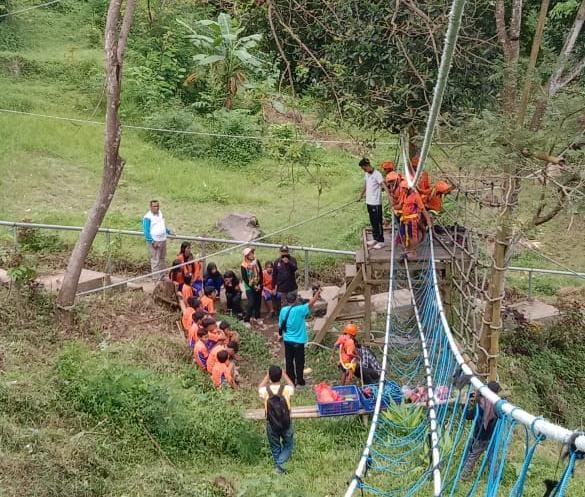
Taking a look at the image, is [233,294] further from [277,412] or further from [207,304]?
[277,412]

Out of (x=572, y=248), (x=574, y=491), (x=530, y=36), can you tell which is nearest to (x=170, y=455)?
(x=574, y=491)

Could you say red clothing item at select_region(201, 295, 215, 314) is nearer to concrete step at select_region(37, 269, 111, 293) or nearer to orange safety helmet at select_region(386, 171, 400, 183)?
concrete step at select_region(37, 269, 111, 293)

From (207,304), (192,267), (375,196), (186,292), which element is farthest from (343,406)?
(192,267)

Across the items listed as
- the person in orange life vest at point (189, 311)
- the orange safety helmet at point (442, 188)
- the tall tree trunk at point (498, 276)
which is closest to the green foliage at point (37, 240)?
the person in orange life vest at point (189, 311)

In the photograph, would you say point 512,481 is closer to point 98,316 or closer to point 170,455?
point 170,455

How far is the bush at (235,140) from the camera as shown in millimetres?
14625

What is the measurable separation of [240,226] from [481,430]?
6.43m

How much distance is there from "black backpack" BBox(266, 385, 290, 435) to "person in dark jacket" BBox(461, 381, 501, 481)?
4.57 ft

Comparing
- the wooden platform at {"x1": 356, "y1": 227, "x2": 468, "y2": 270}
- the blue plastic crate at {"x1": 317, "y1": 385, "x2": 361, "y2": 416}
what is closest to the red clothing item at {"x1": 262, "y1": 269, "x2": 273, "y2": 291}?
the wooden platform at {"x1": 356, "y1": 227, "x2": 468, "y2": 270}

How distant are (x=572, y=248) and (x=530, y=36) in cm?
387

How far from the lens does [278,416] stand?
5.70m

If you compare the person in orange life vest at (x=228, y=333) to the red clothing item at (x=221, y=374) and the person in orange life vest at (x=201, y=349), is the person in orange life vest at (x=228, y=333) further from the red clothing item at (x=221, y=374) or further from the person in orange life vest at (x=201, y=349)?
the red clothing item at (x=221, y=374)

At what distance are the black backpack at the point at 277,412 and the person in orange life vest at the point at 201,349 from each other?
159 centimetres

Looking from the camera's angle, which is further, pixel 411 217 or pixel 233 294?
pixel 233 294
